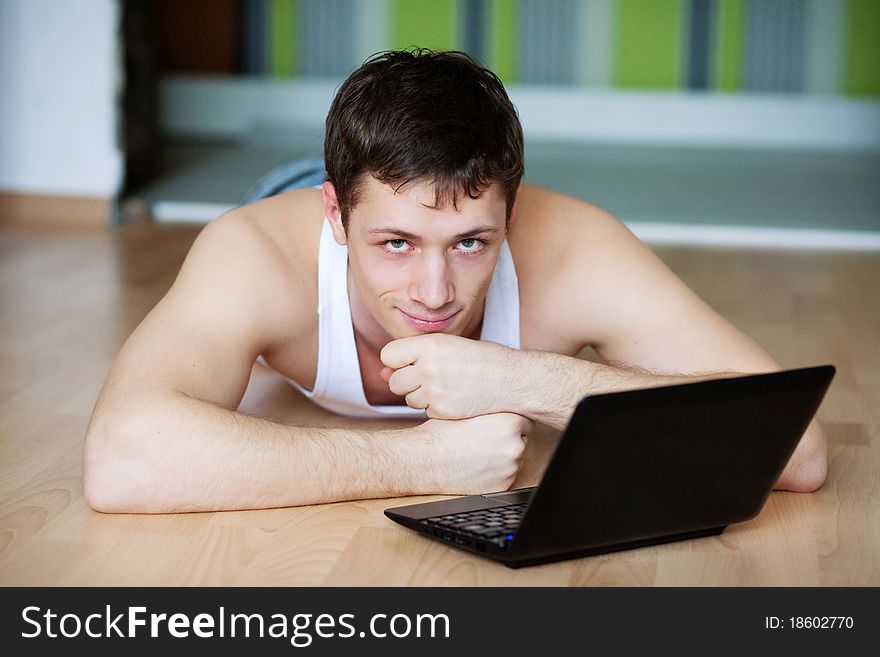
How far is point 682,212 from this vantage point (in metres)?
4.34

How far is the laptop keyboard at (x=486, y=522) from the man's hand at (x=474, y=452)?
90 mm

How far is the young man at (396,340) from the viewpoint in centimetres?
155

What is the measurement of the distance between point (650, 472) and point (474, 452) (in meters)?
0.31

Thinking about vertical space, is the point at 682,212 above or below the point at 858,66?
below

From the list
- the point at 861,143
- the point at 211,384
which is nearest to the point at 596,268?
the point at 211,384

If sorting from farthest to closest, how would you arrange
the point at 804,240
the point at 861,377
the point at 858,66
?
the point at 858,66 → the point at 804,240 → the point at 861,377

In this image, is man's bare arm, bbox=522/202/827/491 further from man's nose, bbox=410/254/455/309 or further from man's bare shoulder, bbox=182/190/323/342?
man's bare shoulder, bbox=182/190/323/342

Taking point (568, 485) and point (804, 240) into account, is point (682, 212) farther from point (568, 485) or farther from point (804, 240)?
point (568, 485)

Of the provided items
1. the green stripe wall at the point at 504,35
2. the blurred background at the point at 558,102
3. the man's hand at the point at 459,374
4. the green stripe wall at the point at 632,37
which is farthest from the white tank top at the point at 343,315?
the green stripe wall at the point at 504,35

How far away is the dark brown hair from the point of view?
154 cm

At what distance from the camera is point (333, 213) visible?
68.9 inches

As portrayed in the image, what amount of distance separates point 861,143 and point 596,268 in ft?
13.2

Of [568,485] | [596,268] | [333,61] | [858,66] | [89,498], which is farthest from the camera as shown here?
[333,61]

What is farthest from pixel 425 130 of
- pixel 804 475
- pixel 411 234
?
pixel 804 475
